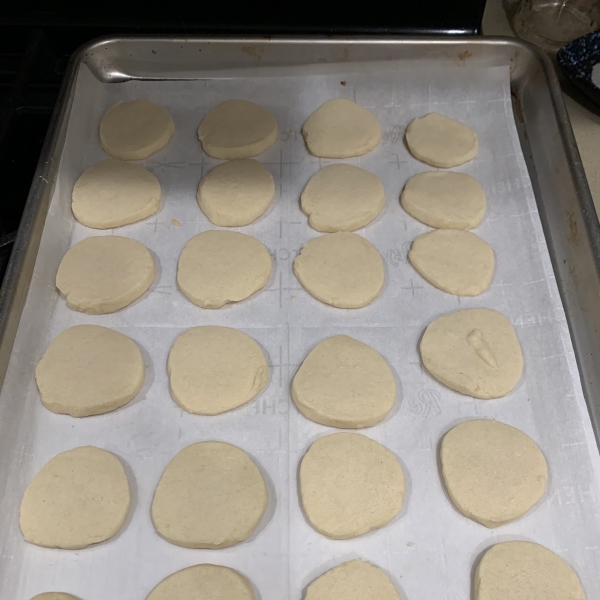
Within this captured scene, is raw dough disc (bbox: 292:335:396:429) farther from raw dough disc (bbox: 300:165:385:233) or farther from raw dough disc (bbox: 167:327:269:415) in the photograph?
raw dough disc (bbox: 300:165:385:233)

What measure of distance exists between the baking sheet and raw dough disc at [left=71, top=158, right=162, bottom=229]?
0.09 ft

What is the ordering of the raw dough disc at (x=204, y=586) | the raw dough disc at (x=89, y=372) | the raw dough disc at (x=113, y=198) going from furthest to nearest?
the raw dough disc at (x=113, y=198), the raw dough disc at (x=89, y=372), the raw dough disc at (x=204, y=586)

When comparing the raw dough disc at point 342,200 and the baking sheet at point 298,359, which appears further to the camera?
the raw dough disc at point 342,200

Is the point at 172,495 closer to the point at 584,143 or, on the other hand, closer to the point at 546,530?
the point at 546,530

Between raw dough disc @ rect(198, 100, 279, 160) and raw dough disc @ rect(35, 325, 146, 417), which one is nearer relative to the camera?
raw dough disc @ rect(35, 325, 146, 417)

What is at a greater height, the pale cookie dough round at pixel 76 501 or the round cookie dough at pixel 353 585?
the pale cookie dough round at pixel 76 501

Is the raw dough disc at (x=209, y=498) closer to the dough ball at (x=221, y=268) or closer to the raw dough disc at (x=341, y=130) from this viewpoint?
the dough ball at (x=221, y=268)

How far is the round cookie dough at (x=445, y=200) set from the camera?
1309 mm

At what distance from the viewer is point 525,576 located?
2.99 feet

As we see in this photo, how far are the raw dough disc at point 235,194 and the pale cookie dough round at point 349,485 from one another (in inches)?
22.0

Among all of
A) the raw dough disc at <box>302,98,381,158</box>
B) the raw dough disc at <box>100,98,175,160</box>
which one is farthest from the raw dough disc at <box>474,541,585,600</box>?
the raw dough disc at <box>100,98,175,160</box>

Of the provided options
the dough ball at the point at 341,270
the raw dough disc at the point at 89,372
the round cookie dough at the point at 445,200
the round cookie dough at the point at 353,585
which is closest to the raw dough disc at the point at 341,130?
the round cookie dough at the point at 445,200

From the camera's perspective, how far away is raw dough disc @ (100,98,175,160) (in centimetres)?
139

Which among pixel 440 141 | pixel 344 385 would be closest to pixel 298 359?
pixel 344 385
